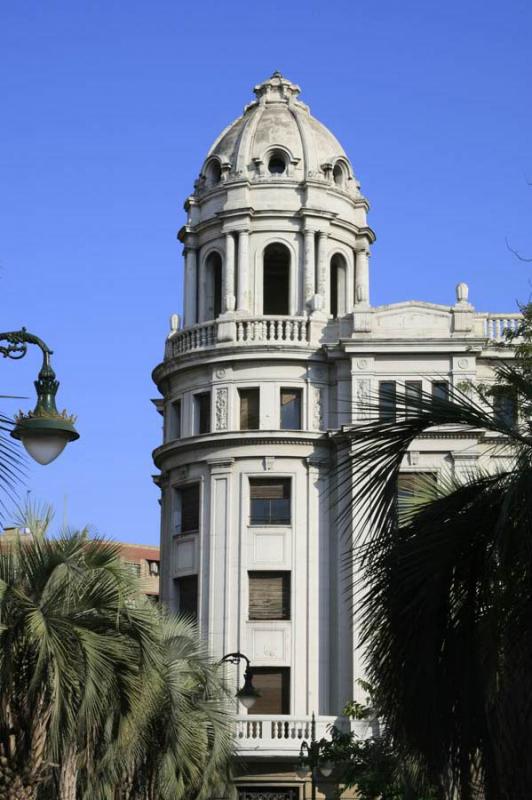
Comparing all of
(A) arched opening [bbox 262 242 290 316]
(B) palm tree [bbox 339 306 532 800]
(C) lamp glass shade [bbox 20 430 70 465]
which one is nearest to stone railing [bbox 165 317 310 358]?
(A) arched opening [bbox 262 242 290 316]

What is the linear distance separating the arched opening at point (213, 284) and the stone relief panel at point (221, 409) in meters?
4.98

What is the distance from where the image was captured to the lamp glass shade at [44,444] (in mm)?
15953

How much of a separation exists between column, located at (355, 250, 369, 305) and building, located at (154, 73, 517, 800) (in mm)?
92

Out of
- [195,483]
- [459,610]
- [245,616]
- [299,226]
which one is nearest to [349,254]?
[299,226]

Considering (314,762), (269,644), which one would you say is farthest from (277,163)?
(314,762)

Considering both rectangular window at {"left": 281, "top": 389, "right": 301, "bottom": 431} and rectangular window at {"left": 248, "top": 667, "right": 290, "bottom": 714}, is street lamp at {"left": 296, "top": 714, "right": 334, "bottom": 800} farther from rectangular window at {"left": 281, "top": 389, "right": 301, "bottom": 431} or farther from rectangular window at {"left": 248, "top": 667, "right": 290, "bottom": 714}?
rectangular window at {"left": 281, "top": 389, "right": 301, "bottom": 431}

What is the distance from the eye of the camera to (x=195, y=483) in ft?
202

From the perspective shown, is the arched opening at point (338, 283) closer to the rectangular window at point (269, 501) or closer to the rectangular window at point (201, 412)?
the rectangular window at point (201, 412)

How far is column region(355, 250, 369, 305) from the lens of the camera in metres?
65.8

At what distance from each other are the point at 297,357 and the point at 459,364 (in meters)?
6.09

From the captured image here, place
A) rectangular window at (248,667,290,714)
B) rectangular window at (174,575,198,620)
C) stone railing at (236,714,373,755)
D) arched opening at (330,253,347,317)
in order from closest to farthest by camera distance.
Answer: stone railing at (236,714,373,755)
rectangular window at (248,667,290,714)
rectangular window at (174,575,198,620)
arched opening at (330,253,347,317)

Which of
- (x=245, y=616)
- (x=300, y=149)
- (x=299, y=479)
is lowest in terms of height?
(x=245, y=616)

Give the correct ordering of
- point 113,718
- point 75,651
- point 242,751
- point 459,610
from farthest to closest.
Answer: point 242,751, point 113,718, point 75,651, point 459,610

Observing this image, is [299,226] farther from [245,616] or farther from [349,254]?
[245,616]
